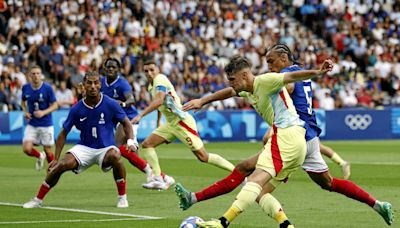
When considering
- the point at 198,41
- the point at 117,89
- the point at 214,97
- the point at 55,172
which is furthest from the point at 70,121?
the point at 198,41

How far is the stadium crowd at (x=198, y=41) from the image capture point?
110ft

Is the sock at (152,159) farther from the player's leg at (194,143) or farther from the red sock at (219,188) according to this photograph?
the red sock at (219,188)

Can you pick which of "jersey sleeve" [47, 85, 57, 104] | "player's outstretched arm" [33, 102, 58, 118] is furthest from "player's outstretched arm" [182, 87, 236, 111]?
"jersey sleeve" [47, 85, 57, 104]

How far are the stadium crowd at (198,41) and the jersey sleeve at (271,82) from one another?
61.1ft

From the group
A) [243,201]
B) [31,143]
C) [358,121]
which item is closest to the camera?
[243,201]

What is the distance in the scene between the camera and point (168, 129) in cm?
1775

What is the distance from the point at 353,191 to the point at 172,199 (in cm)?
400

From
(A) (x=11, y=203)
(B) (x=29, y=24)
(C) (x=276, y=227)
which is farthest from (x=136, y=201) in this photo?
(B) (x=29, y=24)

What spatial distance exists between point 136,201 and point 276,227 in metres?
3.73

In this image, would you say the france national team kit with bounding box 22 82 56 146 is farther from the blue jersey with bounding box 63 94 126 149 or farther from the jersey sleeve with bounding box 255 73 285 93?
the jersey sleeve with bounding box 255 73 285 93

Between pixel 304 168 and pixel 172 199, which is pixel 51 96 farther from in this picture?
pixel 304 168

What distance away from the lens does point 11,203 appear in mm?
15070

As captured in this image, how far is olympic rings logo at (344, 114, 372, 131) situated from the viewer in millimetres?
36938

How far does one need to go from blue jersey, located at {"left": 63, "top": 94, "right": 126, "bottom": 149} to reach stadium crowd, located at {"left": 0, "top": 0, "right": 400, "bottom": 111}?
1452cm
